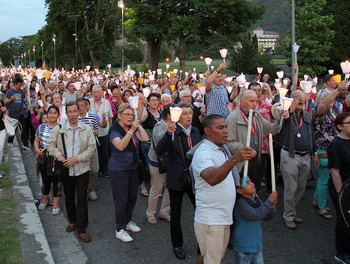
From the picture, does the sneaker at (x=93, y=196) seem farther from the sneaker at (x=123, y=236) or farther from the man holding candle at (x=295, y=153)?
the man holding candle at (x=295, y=153)

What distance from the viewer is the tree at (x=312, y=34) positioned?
2897 cm

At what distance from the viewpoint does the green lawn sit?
185 inches

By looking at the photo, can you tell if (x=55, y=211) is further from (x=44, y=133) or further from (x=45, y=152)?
(x=44, y=133)

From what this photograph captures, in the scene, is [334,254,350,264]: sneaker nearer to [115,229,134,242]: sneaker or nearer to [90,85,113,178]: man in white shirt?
[115,229,134,242]: sneaker

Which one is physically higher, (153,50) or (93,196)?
(153,50)

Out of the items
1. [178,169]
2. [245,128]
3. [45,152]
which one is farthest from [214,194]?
[45,152]

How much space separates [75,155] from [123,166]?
0.75 meters

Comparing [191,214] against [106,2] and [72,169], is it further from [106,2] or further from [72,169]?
[106,2]

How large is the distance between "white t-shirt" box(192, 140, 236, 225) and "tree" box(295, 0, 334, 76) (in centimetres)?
2800

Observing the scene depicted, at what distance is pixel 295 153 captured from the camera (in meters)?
5.73

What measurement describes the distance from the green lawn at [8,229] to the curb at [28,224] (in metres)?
0.07

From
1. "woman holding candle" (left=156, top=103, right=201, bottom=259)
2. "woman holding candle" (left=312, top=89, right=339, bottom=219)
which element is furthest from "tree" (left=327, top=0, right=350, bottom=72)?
"woman holding candle" (left=156, top=103, right=201, bottom=259)

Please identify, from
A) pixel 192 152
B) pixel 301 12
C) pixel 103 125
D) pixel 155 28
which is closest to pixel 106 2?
pixel 155 28

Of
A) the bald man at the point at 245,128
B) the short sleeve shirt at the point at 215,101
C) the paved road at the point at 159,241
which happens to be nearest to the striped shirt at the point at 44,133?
the paved road at the point at 159,241
